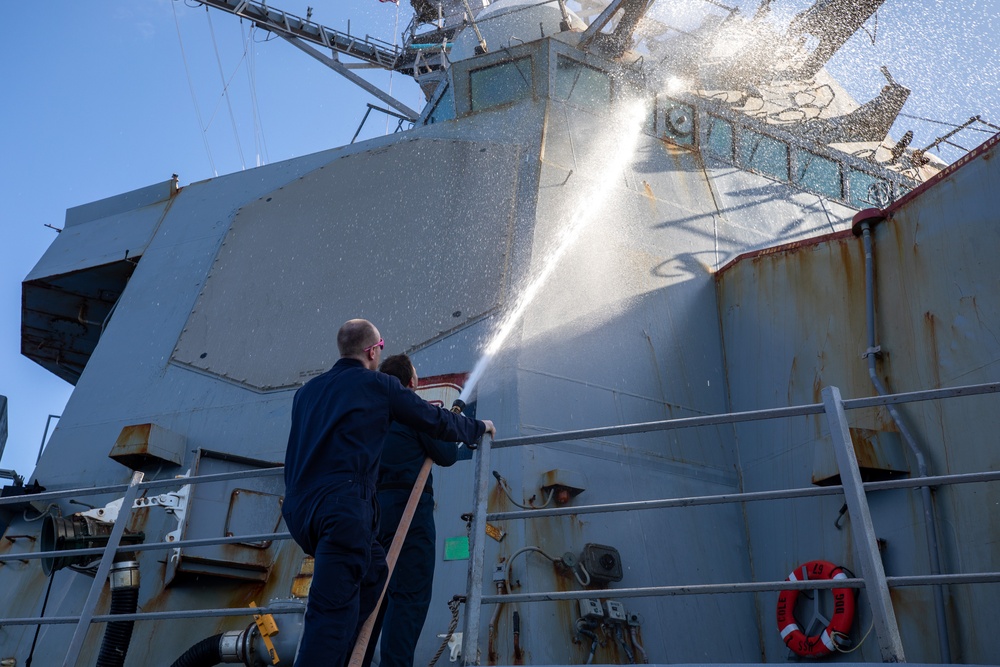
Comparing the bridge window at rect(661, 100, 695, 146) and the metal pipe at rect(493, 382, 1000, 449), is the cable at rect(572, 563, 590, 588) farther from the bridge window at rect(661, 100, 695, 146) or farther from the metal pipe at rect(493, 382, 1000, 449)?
the bridge window at rect(661, 100, 695, 146)

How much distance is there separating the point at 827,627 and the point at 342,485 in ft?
11.1

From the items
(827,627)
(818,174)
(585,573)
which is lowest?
(827,627)

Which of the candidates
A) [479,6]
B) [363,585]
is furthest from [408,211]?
[479,6]

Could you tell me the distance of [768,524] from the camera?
6.64m

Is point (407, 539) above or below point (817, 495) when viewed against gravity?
below

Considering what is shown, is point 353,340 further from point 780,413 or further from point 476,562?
point 780,413

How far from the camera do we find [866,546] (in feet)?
9.45

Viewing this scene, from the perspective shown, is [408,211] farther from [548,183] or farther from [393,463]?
[393,463]

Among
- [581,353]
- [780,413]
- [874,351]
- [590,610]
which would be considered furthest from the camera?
[581,353]

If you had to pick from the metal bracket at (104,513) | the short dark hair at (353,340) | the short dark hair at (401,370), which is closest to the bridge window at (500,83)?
the metal bracket at (104,513)

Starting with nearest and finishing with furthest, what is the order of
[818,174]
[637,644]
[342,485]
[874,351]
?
[342,485], [637,644], [874,351], [818,174]

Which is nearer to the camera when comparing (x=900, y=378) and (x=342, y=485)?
(x=342, y=485)

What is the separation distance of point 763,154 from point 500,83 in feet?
9.39

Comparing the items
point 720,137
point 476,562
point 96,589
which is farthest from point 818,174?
point 96,589
